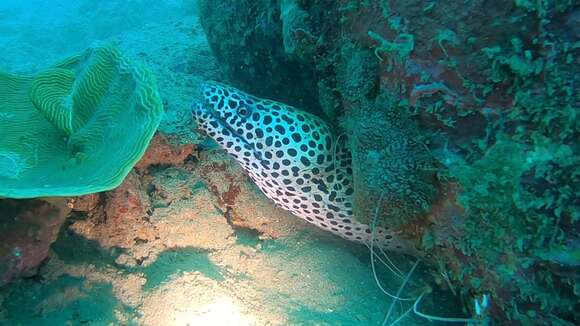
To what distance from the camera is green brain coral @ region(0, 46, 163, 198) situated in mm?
2430

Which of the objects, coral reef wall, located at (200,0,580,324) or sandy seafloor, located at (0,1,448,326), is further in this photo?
sandy seafloor, located at (0,1,448,326)

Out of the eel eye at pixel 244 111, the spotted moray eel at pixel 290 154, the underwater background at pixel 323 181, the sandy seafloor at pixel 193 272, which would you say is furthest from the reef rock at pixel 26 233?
the eel eye at pixel 244 111

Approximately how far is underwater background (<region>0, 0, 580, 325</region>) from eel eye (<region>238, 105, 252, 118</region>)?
8 centimetres

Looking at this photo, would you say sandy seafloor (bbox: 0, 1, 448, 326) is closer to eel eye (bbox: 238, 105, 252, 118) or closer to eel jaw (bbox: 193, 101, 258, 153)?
eel jaw (bbox: 193, 101, 258, 153)

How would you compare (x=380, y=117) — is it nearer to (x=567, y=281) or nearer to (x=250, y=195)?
(x=567, y=281)

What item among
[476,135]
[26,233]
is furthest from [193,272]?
[476,135]

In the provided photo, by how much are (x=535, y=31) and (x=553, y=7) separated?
105 millimetres

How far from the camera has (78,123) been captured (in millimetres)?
3041

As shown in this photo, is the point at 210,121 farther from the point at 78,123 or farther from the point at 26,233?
the point at 26,233

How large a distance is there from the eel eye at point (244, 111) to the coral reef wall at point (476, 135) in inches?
46.6

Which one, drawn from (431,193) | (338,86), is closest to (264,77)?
(338,86)

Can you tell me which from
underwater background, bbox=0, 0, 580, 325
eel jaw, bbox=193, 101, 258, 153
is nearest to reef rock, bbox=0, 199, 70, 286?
underwater background, bbox=0, 0, 580, 325

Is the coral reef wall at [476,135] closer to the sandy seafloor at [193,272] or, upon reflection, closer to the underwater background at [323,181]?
the underwater background at [323,181]

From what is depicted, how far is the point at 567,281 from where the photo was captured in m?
1.65
